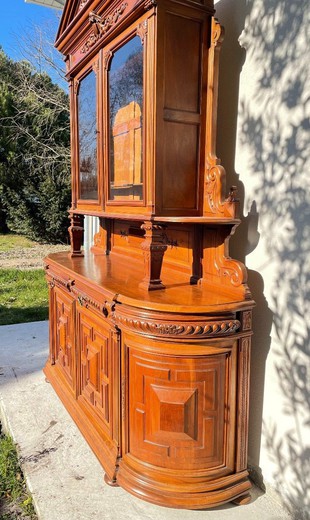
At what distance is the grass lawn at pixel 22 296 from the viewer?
477 centimetres

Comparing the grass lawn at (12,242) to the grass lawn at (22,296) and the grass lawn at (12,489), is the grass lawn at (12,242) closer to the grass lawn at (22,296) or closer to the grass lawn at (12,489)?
the grass lawn at (22,296)

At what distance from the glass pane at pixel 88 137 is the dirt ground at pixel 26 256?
5514mm

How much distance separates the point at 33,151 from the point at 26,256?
284 cm

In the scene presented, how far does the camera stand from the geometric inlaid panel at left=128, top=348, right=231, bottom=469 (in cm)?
168

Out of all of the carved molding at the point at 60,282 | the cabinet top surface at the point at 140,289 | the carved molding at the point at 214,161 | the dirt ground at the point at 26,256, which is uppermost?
the carved molding at the point at 214,161

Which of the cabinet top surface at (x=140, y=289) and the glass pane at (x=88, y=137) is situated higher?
the glass pane at (x=88, y=137)

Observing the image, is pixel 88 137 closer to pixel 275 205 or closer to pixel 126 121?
pixel 126 121

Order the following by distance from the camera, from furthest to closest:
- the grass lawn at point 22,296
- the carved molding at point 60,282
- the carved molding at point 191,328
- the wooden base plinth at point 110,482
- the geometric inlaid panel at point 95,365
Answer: the grass lawn at point 22,296 < the carved molding at point 60,282 < the geometric inlaid panel at point 95,365 < the wooden base plinth at point 110,482 < the carved molding at point 191,328

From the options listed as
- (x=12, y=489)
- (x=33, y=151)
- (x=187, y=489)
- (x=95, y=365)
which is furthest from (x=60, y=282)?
(x=33, y=151)

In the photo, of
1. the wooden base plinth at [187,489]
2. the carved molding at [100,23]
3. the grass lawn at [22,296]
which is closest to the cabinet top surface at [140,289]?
the wooden base plinth at [187,489]

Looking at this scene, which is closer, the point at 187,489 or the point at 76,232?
the point at 187,489

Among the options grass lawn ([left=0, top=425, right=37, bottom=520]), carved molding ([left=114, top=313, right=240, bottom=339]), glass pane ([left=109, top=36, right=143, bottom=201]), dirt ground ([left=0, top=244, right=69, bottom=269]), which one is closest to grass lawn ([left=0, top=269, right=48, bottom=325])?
dirt ground ([left=0, top=244, right=69, bottom=269])

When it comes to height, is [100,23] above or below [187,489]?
above

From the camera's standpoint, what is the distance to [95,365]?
2.18m
